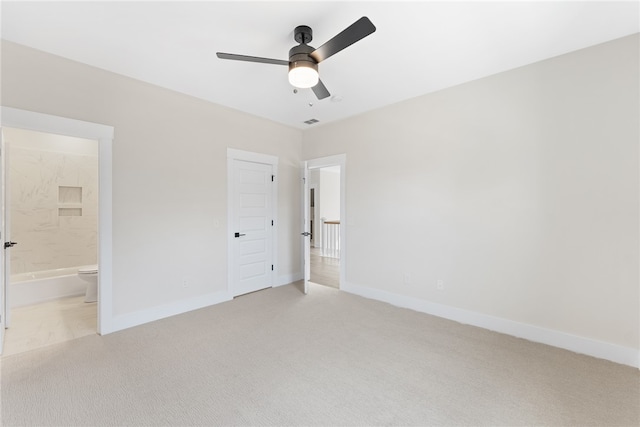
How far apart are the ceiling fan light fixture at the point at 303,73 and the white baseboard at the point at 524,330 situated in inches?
116

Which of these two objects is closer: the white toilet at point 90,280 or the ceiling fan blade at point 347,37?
the ceiling fan blade at point 347,37

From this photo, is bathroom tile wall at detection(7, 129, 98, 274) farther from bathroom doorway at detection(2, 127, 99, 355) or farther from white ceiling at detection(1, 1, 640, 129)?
white ceiling at detection(1, 1, 640, 129)

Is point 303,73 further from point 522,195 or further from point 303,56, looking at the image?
point 522,195

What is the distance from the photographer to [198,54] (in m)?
2.63

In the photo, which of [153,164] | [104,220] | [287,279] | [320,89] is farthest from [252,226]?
[320,89]

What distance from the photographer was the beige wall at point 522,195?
2402 millimetres

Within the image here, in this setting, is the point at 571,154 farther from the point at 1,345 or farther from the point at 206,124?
the point at 1,345

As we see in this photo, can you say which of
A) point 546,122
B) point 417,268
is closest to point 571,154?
point 546,122

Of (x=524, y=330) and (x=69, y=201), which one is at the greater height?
(x=69, y=201)

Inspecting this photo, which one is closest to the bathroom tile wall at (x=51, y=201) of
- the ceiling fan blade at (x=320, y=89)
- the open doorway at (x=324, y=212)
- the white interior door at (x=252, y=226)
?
the white interior door at (x=252, y=226)

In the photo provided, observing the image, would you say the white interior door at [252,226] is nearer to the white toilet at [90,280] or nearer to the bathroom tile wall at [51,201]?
the white toilet at [90,280]

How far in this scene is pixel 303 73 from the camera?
2207 millimetres

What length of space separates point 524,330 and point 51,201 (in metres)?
6.69

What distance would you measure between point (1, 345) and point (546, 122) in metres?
5.56
